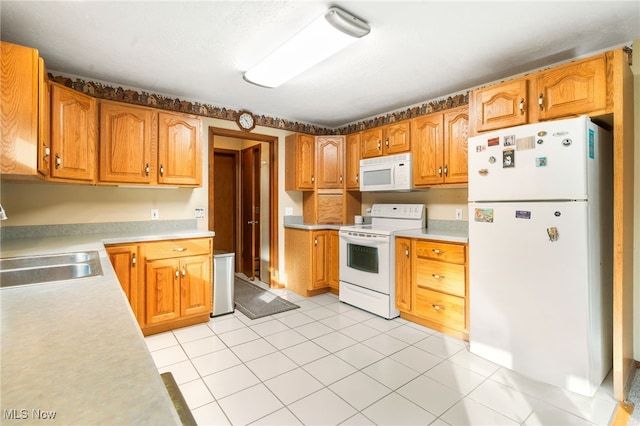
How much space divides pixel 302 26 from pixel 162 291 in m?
2.50

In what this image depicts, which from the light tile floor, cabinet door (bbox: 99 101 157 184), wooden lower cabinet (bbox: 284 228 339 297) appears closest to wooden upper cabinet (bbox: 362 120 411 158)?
wooden lower cabinet (bbox: 284 228 339 297)

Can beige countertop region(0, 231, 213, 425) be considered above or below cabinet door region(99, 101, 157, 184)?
below

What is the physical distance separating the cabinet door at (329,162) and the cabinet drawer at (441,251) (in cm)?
163

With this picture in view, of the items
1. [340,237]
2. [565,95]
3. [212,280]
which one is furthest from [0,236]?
[565,95]

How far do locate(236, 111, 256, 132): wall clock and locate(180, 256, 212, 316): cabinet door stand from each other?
1728mm

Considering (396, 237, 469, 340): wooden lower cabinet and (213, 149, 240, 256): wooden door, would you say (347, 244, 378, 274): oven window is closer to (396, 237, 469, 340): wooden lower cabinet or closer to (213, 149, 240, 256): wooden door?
(396, 237, 469, 340): wooden lower cabinet

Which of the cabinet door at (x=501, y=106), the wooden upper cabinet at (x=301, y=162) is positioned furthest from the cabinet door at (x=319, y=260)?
the cabinet door at (x=501, y=106)

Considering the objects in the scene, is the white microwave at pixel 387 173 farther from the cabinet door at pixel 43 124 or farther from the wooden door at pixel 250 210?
the cabinet door at pixel 43 124

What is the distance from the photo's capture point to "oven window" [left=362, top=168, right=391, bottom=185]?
356 cm

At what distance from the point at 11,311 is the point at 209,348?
73.8 inches

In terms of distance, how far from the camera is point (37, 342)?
69cm

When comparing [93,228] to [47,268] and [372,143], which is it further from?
[372,143]

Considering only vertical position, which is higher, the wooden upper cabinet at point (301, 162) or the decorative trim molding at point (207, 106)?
the decorative trim molding at point (207, 106)

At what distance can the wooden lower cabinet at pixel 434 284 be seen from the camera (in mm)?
2668
